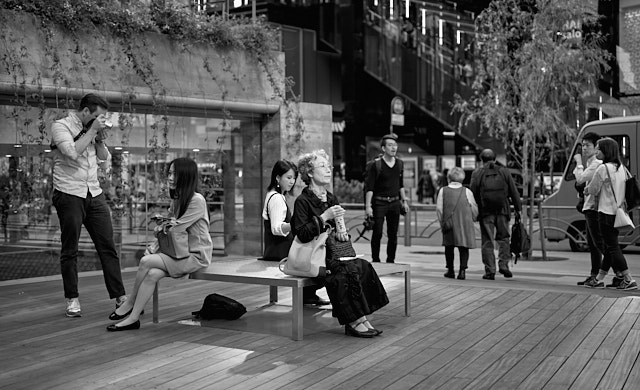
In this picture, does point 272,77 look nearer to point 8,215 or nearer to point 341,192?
point 8,215

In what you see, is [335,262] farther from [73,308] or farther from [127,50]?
[127,50]

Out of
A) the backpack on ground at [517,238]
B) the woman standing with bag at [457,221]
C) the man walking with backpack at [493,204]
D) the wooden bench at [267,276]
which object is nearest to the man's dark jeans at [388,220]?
the woman standing with bag at [457,221]

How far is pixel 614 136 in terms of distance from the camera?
13.8 metres

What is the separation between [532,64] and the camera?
43.5 ft

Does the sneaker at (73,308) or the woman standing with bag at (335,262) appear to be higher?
the woman standing with bag at (335,262)

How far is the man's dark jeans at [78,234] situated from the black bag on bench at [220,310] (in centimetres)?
75

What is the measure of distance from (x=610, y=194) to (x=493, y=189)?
165 cm

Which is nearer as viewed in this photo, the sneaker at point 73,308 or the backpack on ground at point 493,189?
the sneaker at point 73,308

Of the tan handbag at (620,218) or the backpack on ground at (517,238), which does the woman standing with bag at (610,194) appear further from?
the backpack on ground at (517,238)

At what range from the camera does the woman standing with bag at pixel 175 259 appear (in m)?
6.07

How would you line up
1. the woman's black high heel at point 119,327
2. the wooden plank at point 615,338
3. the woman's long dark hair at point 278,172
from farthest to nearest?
the woman's long dark hair at point 278,172, the woman's black high heel at point 119,327, the wooden plank at point 615,338

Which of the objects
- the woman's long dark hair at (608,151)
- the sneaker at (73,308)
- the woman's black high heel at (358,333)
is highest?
the woman's long dark hair at (608,151)

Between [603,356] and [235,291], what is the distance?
4105 millimetres

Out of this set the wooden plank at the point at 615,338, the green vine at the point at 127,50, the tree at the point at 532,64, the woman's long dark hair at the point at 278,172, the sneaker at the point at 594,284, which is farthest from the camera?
the tree at the point at 532,64
